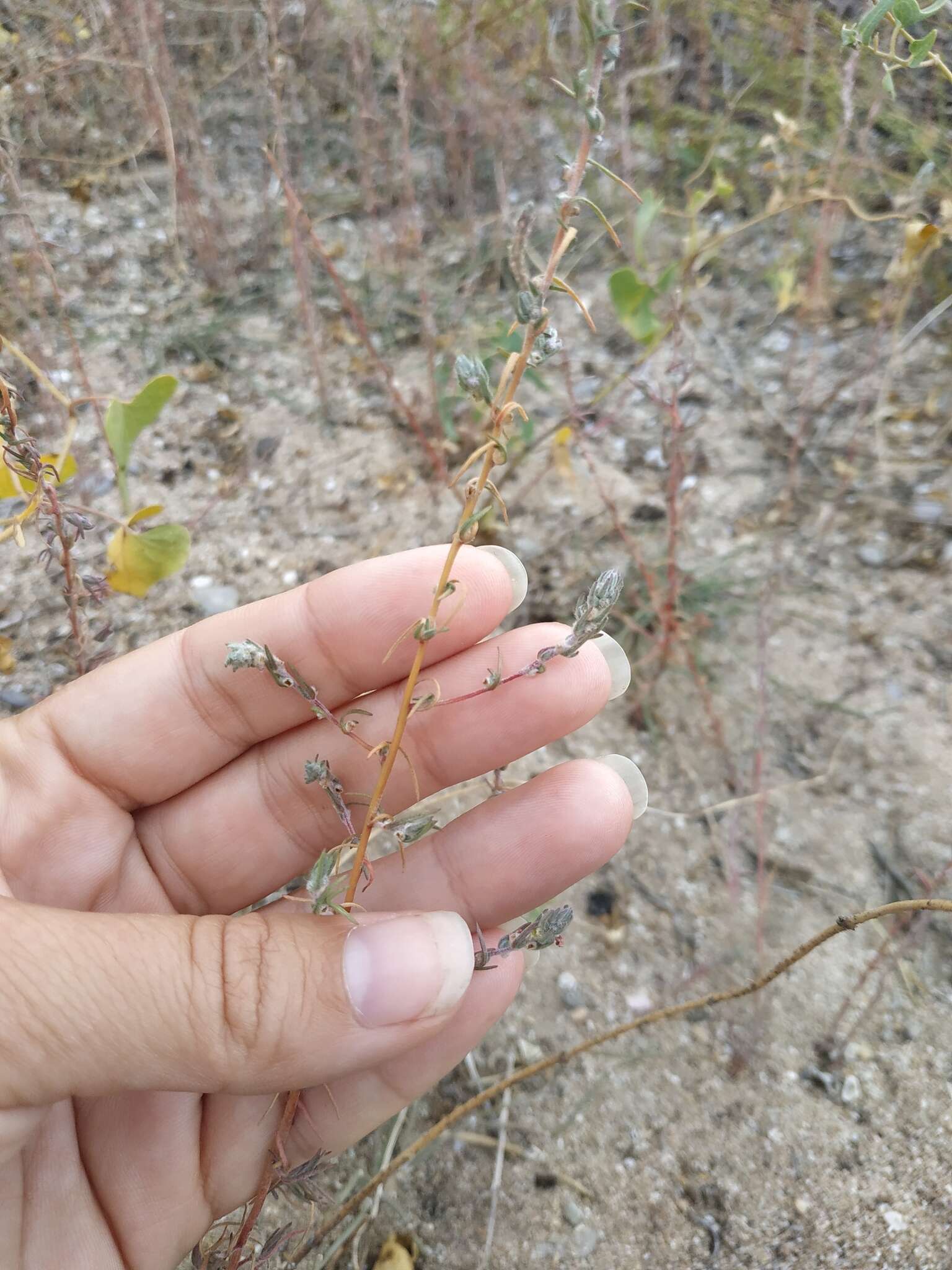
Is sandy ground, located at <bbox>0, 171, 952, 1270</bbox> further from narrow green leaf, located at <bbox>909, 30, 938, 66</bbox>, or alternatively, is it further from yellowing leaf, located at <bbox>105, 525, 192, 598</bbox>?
narrow green leaf, located at <bbox>909, 30, 938, 66</bbox>

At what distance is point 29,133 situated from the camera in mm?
2727

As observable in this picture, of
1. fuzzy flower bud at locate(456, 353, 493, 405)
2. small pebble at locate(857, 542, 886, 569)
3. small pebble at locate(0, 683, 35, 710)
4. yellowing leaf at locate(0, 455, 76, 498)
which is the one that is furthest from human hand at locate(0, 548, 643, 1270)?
small pebble at locate(857, 542, 886, 569)

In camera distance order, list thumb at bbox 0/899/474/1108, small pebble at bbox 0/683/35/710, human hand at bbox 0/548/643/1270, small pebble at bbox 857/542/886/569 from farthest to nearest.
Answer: small pebble at bbox 857/542/886/569 → small pebble at bbox 0/683/35/710 → human hand at bbox 0/548/643/1270 → thumb at bbox 0/899/474/1108

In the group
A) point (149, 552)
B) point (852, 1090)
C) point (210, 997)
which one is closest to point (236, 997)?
point (210, 997)

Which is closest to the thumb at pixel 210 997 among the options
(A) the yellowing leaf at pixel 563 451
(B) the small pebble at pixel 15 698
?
(B) the small pebble at pixel 15 698

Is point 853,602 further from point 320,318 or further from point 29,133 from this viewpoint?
point 29,133

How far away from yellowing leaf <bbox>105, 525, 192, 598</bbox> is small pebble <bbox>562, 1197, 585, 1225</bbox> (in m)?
1.20

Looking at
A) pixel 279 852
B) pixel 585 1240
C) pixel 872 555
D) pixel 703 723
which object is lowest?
pixel 585 1240

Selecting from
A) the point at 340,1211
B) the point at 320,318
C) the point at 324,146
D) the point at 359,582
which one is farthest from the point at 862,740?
the point at 324,146

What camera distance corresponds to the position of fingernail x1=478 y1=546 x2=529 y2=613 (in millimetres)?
1339

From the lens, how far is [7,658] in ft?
6.42

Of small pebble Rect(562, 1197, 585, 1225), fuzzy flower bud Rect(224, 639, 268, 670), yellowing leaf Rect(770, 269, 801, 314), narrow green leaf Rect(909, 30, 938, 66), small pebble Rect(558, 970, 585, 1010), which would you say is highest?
narrow green leaf Rect(909, 30, 938, 66)

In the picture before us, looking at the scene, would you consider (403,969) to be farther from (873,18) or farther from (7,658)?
(7,658)

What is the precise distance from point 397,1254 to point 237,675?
0.91 metres
